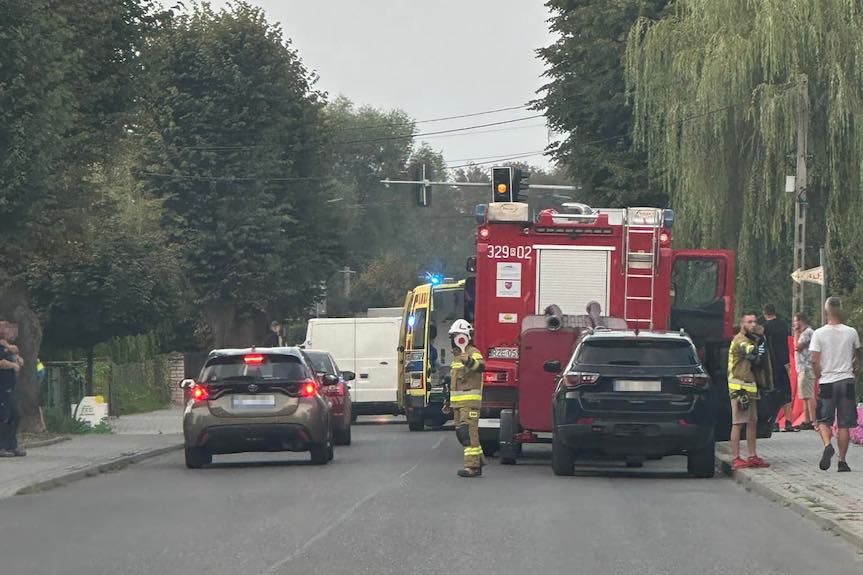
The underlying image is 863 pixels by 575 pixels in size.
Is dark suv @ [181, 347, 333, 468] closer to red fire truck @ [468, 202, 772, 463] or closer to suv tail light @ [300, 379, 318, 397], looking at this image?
suv tail light @ [300, 379, 318, 397]

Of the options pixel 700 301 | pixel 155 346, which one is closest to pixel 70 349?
pixel 155 346

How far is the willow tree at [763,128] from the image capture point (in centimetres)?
3450

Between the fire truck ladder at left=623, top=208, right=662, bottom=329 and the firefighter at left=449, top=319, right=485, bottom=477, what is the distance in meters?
3.82

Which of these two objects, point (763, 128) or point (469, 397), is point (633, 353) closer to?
point (469, 397)

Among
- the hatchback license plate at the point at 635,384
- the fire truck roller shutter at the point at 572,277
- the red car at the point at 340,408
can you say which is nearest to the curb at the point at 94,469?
the red car at the point at 340,408

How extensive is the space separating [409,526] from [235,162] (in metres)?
44.2

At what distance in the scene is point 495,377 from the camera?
2322cm

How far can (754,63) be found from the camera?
3562cm

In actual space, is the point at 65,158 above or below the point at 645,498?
above

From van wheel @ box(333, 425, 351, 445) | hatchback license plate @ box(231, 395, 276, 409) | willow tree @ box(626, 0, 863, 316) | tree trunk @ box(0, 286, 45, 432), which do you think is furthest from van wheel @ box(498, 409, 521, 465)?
willow tree @ box(626, 0, 863, 316)

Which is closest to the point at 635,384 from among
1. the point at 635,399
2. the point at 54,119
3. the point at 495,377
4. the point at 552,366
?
the point at 635,399

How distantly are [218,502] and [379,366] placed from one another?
2149 centimetres

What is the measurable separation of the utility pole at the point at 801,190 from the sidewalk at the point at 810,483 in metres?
6.21

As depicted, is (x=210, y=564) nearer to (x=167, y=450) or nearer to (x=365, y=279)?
(x=167, y=450)
